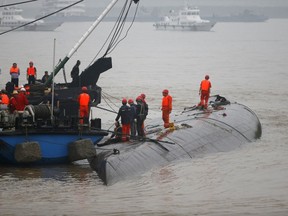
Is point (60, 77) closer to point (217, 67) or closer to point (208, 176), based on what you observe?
point (217, 67)

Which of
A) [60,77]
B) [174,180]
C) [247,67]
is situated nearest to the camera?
[174,180]

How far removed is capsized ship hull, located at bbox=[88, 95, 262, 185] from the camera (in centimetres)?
2305

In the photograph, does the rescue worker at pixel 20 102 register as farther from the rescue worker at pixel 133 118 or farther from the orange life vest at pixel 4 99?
the rescue worker at pixel 133 118

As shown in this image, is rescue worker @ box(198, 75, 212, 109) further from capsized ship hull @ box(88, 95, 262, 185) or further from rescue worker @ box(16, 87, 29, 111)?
rescue worker @ box(16, 87, 29, 111)

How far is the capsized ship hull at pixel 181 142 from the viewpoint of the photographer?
23047 mm

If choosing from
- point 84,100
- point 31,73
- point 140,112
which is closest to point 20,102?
point 84,100

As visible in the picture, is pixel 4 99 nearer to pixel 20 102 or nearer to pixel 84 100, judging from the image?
pixel 20 102

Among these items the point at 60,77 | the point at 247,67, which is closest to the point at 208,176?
the point at 60,77

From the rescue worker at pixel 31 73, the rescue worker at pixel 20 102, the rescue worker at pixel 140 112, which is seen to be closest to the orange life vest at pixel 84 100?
the rescue worker at pixel 140 112

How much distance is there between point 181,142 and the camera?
26281 mm

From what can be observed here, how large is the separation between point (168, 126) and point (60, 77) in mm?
32995

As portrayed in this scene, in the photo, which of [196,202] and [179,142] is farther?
[179,142]

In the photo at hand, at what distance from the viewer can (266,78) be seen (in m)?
61.6

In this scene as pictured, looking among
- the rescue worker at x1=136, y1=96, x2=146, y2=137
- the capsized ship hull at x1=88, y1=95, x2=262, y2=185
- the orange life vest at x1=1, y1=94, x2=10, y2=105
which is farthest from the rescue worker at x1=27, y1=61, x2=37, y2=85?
the rescue worker at x1=136, y1=96, x2=146, y2=137
